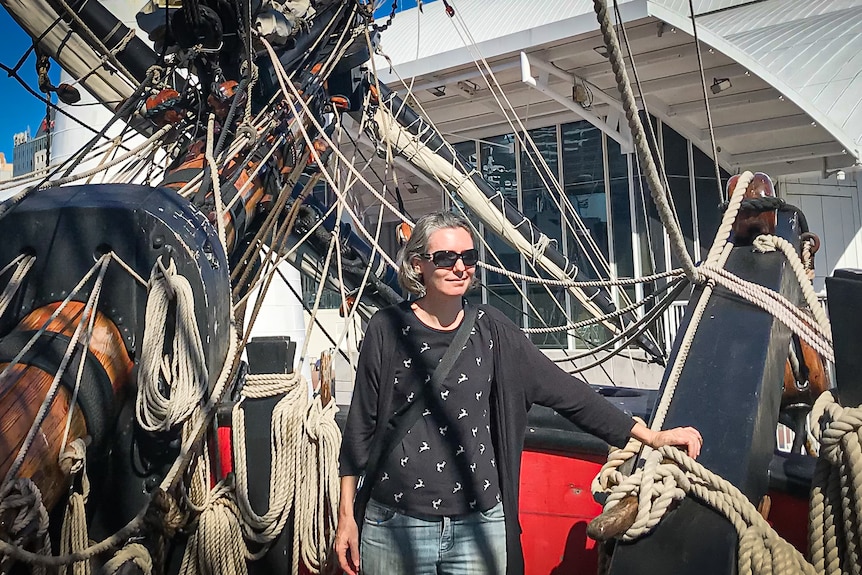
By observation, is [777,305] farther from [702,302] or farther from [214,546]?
[214,546]

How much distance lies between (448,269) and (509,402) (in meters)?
0.42

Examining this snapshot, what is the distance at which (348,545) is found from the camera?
187 cm

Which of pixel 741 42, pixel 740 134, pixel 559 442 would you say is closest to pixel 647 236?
pixel 740 134

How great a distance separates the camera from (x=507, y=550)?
1814 mm

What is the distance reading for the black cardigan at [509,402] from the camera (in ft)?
6.07

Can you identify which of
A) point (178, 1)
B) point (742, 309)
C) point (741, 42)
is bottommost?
point (742, 309)

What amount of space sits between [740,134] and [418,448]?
8.30m

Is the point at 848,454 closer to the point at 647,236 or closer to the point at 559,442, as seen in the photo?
the point at 559,442

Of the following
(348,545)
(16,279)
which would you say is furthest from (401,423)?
(16,279)

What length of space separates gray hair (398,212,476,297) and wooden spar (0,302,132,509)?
93cm

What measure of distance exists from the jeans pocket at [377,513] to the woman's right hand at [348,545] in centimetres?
6

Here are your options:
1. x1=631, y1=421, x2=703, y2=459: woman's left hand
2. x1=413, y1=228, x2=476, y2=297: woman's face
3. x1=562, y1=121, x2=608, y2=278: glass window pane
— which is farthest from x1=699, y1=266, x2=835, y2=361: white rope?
x1=562, y1=121, x2=608, y2=278: glass window pane

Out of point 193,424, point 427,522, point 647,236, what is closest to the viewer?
point 427,522

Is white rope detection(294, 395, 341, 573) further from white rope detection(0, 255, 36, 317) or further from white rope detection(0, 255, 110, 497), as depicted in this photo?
white rope detection(0, 255, 36, 317)
